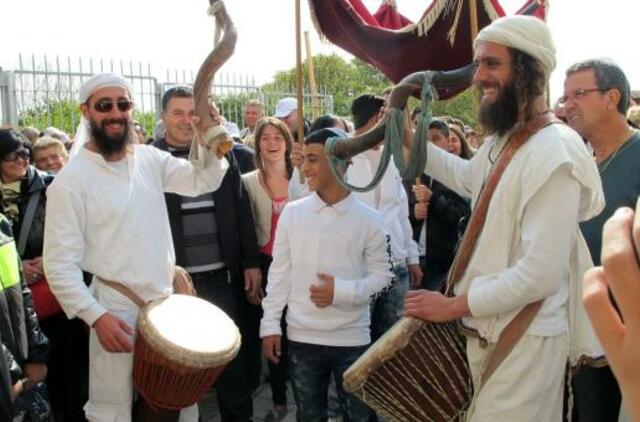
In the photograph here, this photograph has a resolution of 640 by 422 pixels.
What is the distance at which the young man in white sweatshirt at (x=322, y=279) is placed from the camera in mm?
3201

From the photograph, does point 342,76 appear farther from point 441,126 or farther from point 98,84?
point 98,84

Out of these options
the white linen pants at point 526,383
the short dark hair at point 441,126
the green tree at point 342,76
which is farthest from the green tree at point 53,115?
the green tree at point 342,76

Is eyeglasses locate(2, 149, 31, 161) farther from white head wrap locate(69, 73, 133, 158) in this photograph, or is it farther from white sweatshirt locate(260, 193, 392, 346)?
white sweatshirt locate(260, 193, 392, 346)

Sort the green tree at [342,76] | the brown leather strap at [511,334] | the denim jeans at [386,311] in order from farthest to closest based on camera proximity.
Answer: the green tree at [342,76], the denim jeans at [386,311], the brown leather strap at [511,334]

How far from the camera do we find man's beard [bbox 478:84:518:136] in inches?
90.6

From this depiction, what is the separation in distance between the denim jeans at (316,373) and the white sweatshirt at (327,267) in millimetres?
44

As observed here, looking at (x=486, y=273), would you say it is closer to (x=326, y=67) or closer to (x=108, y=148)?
(x=108, y=148)

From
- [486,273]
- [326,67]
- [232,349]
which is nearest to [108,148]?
[232,349]

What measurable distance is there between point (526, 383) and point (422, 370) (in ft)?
1.33

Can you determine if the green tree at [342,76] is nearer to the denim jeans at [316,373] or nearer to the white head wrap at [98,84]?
the white head wrap at [98,84]

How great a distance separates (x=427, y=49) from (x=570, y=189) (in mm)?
3268

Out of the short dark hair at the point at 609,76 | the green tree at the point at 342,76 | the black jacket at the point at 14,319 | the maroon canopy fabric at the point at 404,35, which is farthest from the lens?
the green tree at the point at 342,76

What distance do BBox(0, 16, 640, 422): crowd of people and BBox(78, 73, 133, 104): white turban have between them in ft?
0.03

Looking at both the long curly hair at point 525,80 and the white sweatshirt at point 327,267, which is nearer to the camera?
the long curly hair at point 525,80
